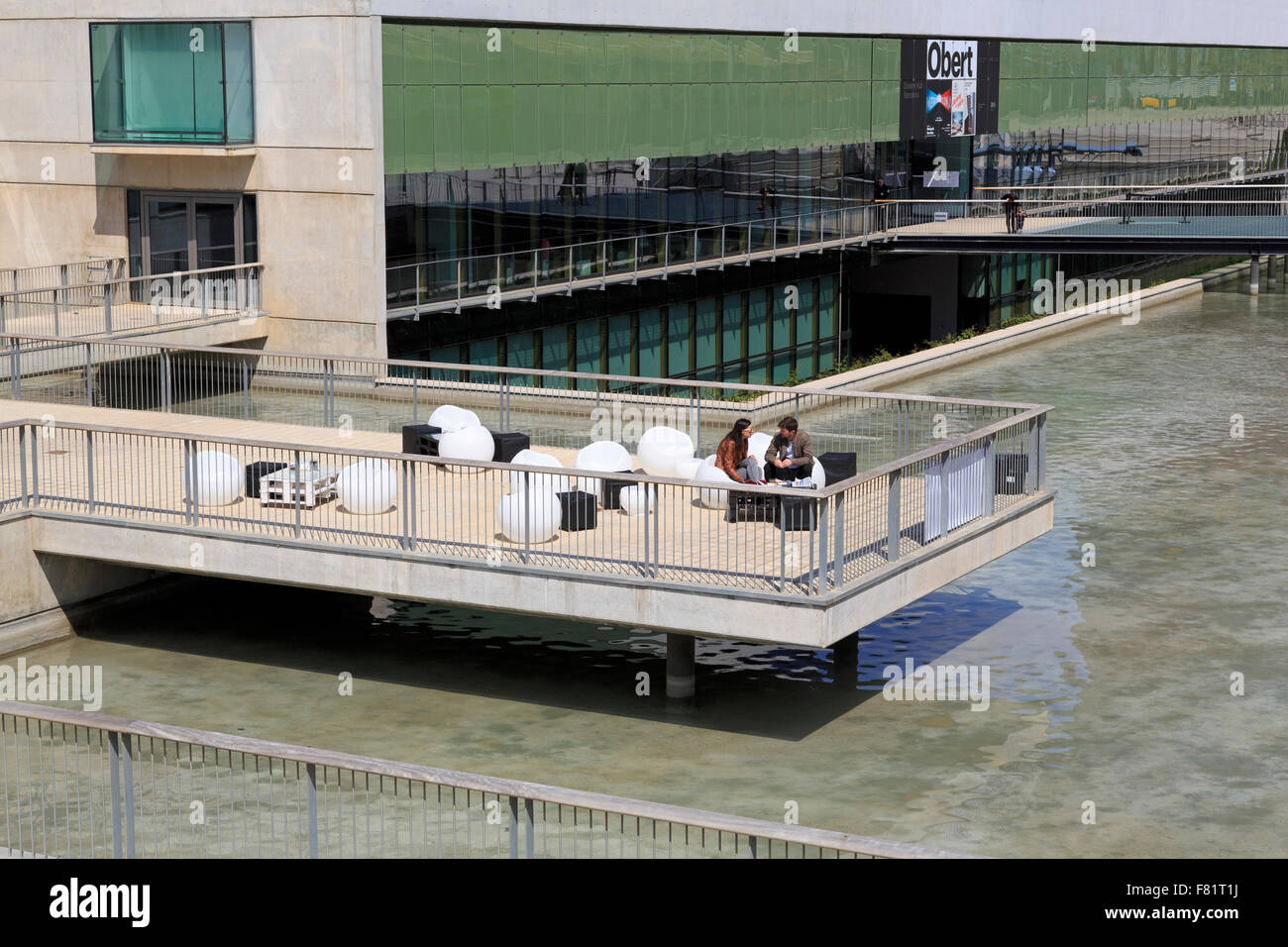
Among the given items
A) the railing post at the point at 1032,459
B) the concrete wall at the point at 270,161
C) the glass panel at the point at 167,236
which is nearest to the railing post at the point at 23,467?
the railing post at the point at 1032,459

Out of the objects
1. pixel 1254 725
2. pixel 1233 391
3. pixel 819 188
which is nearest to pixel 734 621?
pixel 1254 725

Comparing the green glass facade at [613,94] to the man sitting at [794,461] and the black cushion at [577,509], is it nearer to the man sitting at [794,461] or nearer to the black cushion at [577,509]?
the man sitting at [794,461]

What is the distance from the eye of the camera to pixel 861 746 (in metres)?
16.3

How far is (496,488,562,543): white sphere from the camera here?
55.4 ft

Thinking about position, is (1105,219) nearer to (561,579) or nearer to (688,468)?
(688,468)

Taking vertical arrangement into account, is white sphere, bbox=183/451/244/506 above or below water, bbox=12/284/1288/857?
above

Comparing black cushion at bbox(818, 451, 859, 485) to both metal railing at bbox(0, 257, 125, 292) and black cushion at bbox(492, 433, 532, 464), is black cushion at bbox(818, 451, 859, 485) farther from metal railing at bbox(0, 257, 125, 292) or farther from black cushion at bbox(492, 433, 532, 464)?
metal railing at bbox(0, 257, 125, 292)

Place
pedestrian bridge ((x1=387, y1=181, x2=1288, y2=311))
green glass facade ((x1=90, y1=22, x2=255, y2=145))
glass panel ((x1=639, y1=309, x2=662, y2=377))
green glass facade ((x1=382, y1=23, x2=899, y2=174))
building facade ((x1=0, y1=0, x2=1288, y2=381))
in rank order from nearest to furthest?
building facade ((x1=0, y1=0, x2=1288, y2=381)) → green glass facade ((x1=90, y1=22, x2=255, y2=145)) → green glass facade ((x1=382, y1=23, x2=899, y2=174)) → pedestrian bridge ((x1=387, y1=181, x2=1288, y2=311)) → glass panel ((x1=639, y1=309, x2=662, y2=377))

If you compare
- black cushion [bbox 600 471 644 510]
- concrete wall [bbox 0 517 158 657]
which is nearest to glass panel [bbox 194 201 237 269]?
concrete wall [bbox 0 517 158 657]

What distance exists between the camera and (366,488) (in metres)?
17.9

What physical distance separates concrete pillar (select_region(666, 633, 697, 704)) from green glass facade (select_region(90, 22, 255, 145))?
17.7 metres

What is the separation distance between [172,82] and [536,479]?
17988 millimetres

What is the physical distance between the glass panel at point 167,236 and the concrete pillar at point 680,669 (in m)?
19.0

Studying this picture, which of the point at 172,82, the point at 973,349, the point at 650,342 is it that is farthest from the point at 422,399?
the point at 973,349
